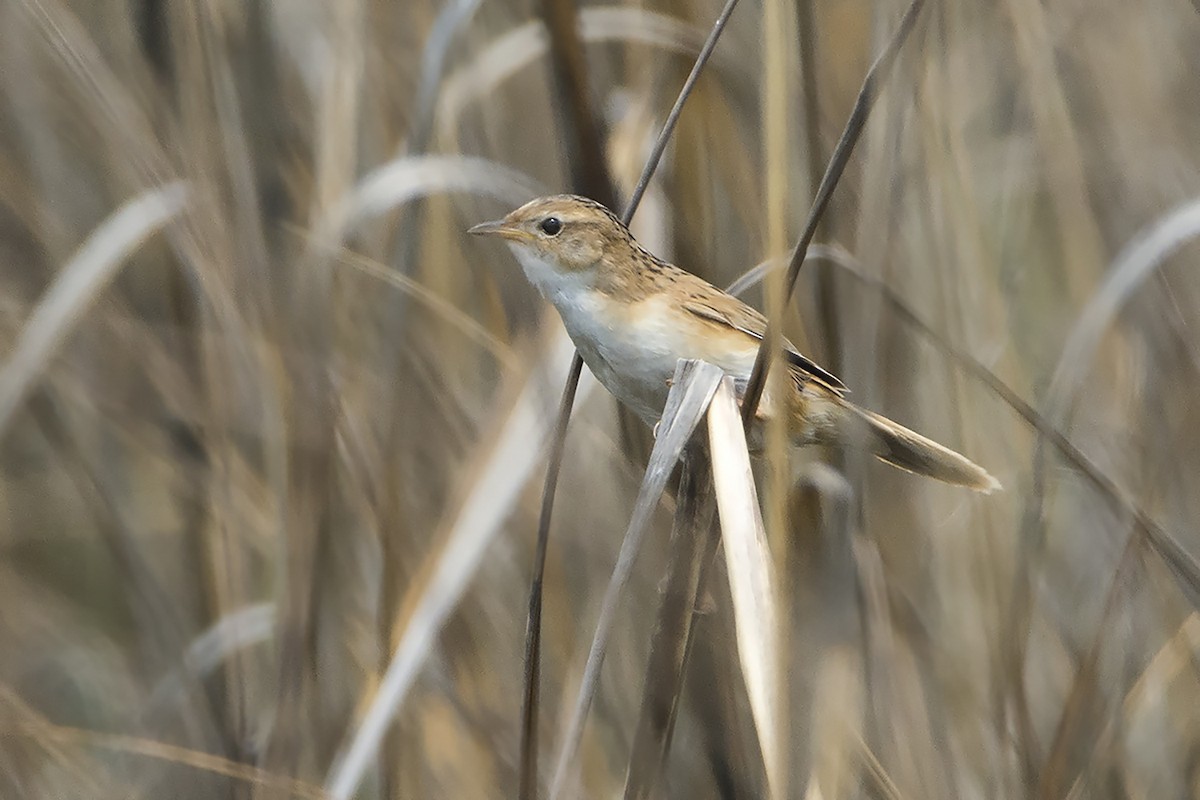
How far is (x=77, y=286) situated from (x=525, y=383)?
1.74 ft

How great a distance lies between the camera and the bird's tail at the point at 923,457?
1280mm

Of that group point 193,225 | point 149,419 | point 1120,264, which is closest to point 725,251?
point 1120,264

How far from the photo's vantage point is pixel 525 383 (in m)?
1.35

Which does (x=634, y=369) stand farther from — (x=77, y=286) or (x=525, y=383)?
(x=77, y=286)

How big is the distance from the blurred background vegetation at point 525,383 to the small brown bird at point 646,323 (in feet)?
0.16

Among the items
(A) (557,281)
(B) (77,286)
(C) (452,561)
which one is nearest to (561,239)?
(A) (557,281)

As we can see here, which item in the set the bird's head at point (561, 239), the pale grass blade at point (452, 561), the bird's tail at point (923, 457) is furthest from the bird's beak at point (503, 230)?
the bird's tail at point (923, 457)

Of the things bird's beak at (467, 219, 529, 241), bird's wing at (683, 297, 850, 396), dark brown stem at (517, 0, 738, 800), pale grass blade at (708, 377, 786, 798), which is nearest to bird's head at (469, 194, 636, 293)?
bird's beak at (467, 219, 529, 241)

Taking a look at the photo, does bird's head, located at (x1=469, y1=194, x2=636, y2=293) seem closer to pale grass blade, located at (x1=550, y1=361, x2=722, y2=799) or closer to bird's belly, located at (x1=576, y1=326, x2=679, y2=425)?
bird's belly, located at (x1=576, y1=326, x2=679, y2=425)

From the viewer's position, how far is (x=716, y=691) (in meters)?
1.25

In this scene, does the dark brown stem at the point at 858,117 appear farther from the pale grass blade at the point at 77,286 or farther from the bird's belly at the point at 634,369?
A: the pale grass blade at the point at 77,286

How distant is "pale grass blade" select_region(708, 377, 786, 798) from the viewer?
0.87 meters

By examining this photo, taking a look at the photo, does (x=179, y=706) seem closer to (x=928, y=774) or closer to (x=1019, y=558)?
(x=928, y=774)

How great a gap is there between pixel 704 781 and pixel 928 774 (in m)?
0.27
